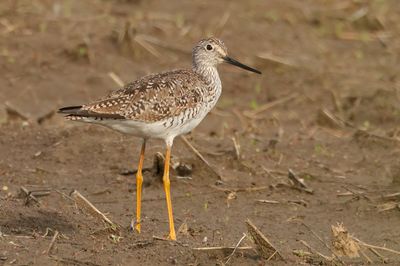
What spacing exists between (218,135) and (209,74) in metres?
2.57

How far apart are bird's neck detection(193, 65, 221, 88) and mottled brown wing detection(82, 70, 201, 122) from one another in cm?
36

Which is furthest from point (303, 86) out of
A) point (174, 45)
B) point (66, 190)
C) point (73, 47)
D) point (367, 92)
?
point (66, 190)

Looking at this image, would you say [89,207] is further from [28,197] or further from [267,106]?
[267,106]

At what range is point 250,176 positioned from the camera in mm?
10688

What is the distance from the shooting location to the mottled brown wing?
8.66 m

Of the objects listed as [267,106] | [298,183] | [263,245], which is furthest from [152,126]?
[267,106]

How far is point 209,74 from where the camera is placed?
9.87m

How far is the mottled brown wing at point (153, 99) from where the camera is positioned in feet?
28.4

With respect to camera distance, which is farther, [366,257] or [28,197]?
[28,197]

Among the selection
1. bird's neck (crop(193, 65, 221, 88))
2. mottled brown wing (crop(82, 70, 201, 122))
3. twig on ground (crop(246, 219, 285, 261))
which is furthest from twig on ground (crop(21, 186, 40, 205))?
twig on ground (crop(246, 219, 285, 261))

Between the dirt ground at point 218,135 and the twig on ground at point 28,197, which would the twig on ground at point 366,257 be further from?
the twig on ground at point 28,197

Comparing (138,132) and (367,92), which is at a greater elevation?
(138,132)

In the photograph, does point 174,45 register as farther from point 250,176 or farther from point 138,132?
point 138,132

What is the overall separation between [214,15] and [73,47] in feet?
11.1
